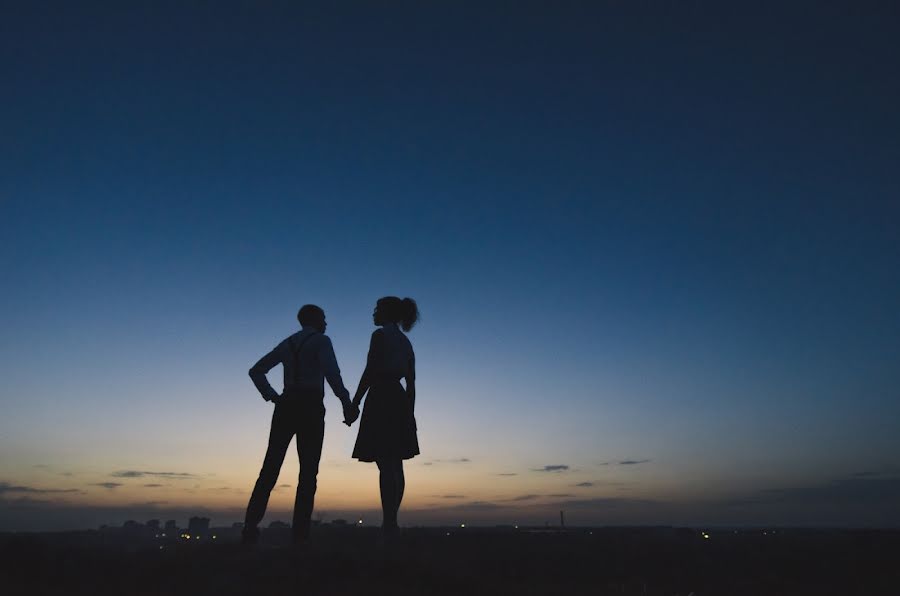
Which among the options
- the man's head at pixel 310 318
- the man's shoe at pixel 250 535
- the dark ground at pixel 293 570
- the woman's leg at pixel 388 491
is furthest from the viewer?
the man's head at pixel 310 318

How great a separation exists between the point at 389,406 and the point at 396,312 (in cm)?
137

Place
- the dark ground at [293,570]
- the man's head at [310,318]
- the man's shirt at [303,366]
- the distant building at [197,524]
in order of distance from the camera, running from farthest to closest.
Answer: the distant building at [197,524] → the man's head at [310,318] → the man's shirt at [303,366] → the dark ground at [293,570]

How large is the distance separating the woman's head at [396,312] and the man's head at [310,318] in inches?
30.3

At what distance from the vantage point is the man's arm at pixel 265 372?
8031mm

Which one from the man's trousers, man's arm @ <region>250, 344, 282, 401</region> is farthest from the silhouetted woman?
man's arm @ <region>250, 344, 282, 401</region>

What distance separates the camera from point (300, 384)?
794 cm

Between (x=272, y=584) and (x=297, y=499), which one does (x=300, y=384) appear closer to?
(x=297, y=499)

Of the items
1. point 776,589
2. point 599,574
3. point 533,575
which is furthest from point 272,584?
point 776,589

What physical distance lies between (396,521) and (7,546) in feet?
14.3

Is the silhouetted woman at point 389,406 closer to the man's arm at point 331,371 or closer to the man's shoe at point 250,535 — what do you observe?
the man's arm at point 331,371

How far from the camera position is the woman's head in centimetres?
860

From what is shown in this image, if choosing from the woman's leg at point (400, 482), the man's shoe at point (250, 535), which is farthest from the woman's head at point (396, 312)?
the man's shoe at point (250, 535)

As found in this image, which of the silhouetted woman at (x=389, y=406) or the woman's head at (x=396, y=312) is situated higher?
the woman's head at (x=396, y=312)

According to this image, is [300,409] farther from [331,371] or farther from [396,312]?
[396,312]
